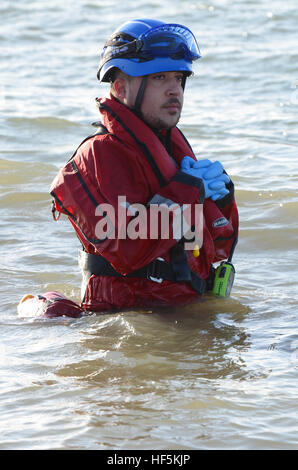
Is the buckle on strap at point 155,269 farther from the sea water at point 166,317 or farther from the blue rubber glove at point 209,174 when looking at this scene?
the blue rubber glove at point 209,174

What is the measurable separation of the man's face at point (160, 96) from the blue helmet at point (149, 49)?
8 centimetres

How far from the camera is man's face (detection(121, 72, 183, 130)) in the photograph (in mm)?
4926

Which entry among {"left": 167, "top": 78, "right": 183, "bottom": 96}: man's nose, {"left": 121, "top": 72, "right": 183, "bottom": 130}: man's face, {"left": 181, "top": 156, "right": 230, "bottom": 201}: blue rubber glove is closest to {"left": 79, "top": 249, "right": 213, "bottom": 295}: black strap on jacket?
{"left": 181, "top": 156, "right": 230, "bottom": 201}: blue rubber glove

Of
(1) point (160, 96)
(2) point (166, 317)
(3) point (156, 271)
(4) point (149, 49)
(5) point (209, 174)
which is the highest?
(4) point (149, 49)

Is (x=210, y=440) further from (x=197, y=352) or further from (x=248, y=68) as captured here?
(x=248, y=68)

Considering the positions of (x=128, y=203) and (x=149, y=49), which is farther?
(x=149, y=49)

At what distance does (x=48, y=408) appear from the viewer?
4.00 metres

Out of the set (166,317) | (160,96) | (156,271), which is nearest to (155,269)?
(156,271)

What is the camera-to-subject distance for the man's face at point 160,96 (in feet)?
16.2

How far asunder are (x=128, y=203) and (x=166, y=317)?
836 millimetres

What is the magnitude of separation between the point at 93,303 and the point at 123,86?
1311 mm

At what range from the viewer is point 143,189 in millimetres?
4828

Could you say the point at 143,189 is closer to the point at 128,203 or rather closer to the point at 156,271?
the point at 128,203
